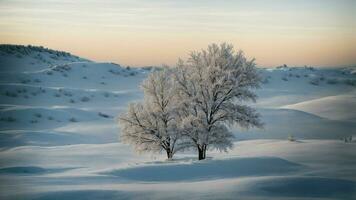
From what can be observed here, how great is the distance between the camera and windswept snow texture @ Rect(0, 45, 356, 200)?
15.3 metres

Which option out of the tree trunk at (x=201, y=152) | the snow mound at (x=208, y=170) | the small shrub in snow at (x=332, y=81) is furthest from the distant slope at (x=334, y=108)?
the small shrub in snow at (x=332, y=81)

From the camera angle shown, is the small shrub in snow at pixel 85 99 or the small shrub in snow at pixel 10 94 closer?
the small shrub in snow at pixel 10 94

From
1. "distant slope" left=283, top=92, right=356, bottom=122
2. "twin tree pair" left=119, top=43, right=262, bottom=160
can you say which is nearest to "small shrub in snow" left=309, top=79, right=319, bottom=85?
"distant slope" left=283, top=92, right=356, bottom=122

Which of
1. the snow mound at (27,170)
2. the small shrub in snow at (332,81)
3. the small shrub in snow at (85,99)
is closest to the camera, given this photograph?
the snow mound at (27,170)

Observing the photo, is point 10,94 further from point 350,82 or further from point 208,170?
point 350,82

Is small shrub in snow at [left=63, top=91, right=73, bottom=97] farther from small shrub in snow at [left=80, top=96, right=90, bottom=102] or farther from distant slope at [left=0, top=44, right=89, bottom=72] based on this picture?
distant slope at [left=0, top=44, right=89, bottom=72]

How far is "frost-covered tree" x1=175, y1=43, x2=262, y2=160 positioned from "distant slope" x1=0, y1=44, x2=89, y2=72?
164 feet

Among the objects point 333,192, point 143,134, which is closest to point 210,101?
point 143,134

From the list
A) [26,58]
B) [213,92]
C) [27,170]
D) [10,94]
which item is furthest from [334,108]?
[26,58]

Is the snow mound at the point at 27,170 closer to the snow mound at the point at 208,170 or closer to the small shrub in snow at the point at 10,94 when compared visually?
the snow mound at the point at 208,170

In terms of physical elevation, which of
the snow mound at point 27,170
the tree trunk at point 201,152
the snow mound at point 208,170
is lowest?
the snow mound at point 208,170

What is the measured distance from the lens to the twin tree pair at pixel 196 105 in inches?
941

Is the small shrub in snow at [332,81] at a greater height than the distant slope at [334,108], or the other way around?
the small shrub in snow at [332,81]

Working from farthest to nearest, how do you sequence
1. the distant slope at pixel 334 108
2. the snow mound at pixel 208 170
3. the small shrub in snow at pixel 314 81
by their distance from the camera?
the small shrub in snow at pixel 314 81
the distant slope at pixel 334 108
the snow mound at pixel 208 170
